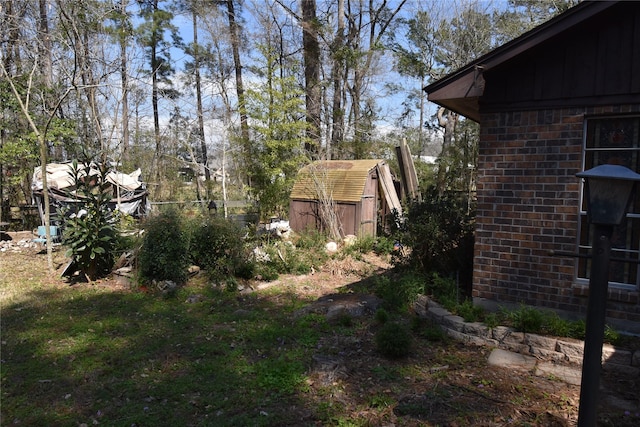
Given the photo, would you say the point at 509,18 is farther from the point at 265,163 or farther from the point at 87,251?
the point at 87,251

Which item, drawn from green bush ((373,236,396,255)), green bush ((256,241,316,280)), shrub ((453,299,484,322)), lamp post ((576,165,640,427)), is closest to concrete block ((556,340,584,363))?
shrub ((453,299,484,322))

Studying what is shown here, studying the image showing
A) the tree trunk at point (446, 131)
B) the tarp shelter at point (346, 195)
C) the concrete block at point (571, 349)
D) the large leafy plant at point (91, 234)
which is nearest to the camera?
the concrete block at point (571, 349)

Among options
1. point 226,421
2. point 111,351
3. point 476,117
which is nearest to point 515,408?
point 226,421

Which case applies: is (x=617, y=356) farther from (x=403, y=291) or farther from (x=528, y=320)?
(x=403, y=291)

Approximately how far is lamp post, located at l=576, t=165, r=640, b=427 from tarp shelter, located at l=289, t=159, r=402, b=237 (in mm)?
9572

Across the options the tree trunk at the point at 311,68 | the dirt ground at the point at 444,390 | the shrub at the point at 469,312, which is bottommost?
the dirt ground at the point at 444,390

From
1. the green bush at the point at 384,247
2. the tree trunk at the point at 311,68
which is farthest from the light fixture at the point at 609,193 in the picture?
the tree trunk at the point at 311,68

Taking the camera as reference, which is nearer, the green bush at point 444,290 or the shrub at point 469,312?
the shrub at point 469,312

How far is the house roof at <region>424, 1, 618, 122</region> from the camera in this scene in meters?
4.25

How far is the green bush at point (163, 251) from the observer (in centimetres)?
750

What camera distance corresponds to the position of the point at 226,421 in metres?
3.39

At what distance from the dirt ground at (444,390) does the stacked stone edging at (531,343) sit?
0.11 metres

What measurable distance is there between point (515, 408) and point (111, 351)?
427 cm

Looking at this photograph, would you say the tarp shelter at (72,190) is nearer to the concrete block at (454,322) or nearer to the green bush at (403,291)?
the green bush at (403,291)
